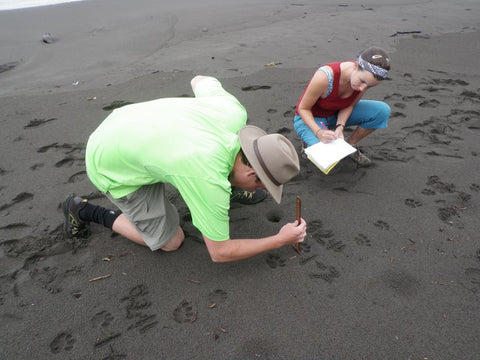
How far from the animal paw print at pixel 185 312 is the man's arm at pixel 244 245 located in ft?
1.23

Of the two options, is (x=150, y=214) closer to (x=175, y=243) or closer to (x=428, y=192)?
(x=175, y=243)

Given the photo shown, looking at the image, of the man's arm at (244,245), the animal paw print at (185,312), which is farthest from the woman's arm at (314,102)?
the animal paw print at (185,312)

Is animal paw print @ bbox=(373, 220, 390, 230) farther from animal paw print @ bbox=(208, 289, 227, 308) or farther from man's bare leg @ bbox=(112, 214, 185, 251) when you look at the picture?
man's bare leg @ bbox=(112, 214, 185, 251)

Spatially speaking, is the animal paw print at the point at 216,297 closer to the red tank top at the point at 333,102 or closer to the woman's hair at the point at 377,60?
the red tank top at the point at 333,102

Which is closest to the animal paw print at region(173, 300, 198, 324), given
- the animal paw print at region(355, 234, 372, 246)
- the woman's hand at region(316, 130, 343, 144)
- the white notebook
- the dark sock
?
the dark sock

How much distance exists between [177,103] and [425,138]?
2535mm

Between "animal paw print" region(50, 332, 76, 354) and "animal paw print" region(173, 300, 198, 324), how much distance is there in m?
0.54

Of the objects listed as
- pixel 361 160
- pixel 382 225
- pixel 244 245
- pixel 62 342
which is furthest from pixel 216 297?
pixel 361 160

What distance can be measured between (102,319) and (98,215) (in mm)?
709

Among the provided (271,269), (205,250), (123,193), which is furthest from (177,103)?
(271,269)

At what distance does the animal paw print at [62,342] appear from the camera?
5.50 ft

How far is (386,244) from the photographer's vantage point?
2168 millimetres

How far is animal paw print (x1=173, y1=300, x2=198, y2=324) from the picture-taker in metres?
1.79

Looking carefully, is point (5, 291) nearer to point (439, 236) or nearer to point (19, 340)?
point (19, 340)
